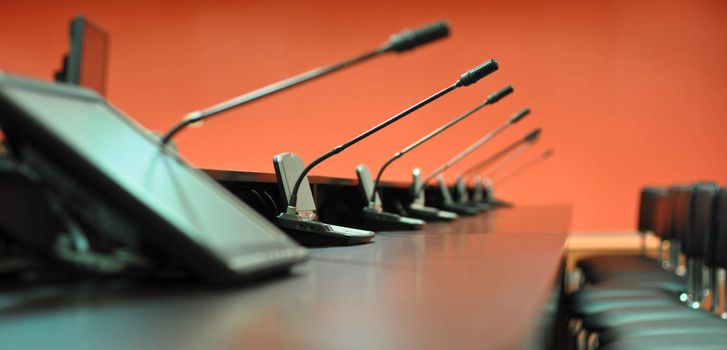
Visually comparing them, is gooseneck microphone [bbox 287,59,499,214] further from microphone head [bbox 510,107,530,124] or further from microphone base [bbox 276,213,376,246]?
microphone head [bbox 510,107,530,124]

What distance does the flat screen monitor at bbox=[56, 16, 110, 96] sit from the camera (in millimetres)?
890

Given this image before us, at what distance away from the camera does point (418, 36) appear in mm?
922

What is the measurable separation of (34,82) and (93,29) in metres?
0.23

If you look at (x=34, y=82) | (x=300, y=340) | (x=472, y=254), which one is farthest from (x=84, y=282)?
(x=472, y=254)

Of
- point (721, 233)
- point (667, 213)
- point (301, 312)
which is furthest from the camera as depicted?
point (667, 213)

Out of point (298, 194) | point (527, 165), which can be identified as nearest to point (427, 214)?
point (298, 194)

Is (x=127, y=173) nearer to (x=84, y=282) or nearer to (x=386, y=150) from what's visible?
(x=84, y=282)

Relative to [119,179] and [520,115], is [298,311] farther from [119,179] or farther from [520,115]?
[520,115]

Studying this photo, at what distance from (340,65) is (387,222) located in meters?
1.18

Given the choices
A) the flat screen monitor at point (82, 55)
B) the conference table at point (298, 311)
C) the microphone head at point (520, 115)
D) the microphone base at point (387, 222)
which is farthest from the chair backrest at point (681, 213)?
the flat screen monitor at point (82, 55)

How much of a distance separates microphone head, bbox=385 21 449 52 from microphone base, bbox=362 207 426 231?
1.11 metres

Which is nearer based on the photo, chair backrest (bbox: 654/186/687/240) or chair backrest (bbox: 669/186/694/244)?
chair backrest (bbox: 669/186/694/244)

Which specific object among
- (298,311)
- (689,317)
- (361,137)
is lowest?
(689,317)

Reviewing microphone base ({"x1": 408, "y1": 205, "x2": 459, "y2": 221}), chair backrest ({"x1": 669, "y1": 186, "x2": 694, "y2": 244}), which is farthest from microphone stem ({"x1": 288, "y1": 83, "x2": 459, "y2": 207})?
chair backrest ({"x1": 669, "y1": 186, "x2": 694, "y2": 244})
